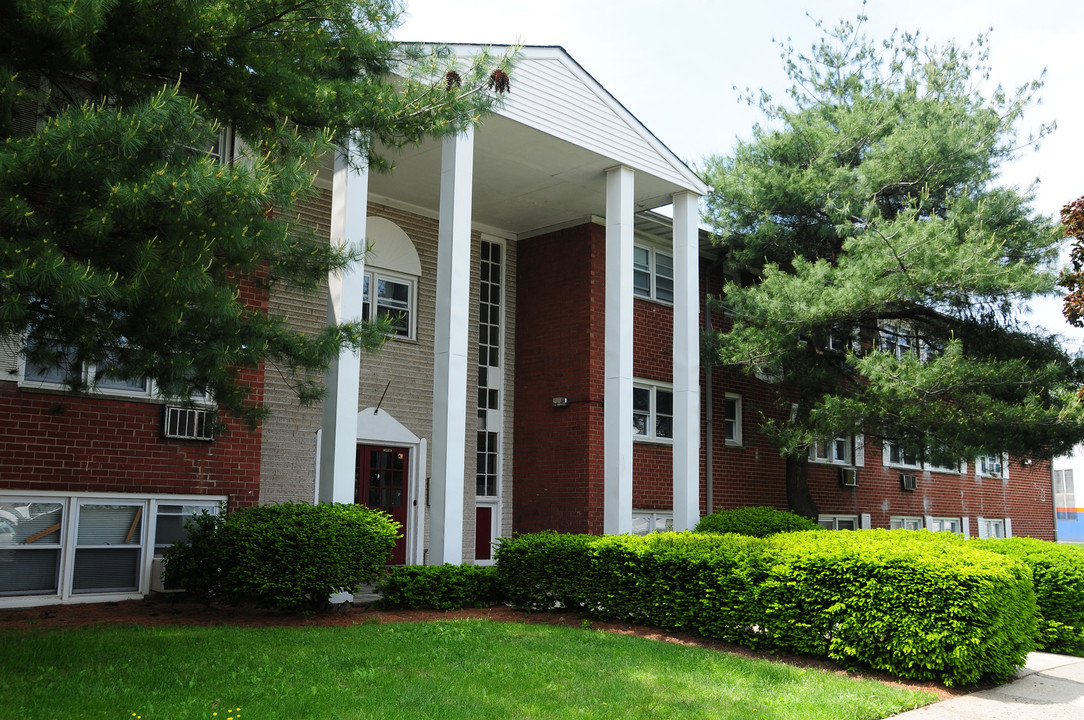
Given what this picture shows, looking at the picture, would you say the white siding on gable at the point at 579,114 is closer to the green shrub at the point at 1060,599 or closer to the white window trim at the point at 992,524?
the green shrub at the point at 1060,599

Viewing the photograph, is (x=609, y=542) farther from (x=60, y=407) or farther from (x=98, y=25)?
(x=98, y=25)

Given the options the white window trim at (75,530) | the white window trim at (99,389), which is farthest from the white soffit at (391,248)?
the white window trim at (75,530)

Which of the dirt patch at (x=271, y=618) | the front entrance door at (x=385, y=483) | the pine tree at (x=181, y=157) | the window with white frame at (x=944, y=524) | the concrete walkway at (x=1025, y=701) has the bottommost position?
the concrete walkway at (x=1025, y=701)

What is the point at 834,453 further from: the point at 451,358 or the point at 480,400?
the point at 451,358

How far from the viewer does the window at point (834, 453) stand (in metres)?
19.8

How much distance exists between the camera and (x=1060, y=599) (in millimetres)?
10281

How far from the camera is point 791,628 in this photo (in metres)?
8.33

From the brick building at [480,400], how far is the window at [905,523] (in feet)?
6.09

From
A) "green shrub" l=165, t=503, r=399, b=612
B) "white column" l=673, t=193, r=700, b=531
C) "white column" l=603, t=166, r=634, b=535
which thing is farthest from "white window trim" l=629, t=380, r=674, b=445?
"green shrub" l=165, t=503, r=399, b=612

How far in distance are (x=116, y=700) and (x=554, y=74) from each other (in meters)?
10.5

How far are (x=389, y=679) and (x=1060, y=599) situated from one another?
8.06m

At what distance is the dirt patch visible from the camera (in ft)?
28.0

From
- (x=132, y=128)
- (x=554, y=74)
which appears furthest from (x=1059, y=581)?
(x=132, y=128)

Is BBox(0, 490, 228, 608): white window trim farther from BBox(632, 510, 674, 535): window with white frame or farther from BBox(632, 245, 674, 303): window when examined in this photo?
BBox(632, 245, 674, 303): window
